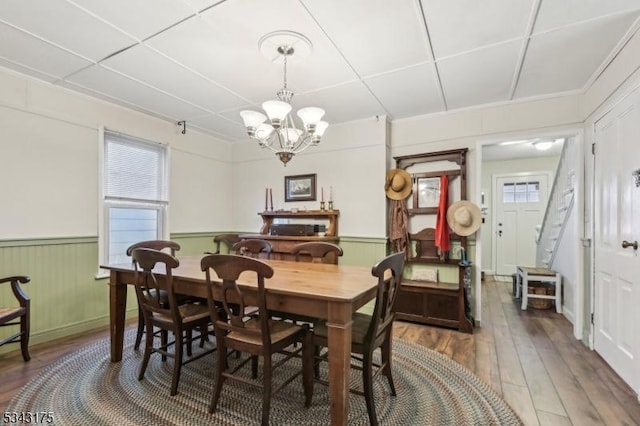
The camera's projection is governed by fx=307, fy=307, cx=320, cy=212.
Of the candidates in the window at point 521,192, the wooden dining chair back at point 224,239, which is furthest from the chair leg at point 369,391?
the window at point 521,192

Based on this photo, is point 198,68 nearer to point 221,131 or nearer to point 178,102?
point 178,102

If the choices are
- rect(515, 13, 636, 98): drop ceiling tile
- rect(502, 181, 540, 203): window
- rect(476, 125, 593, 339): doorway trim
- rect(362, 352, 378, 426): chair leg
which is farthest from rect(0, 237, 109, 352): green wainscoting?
rect(502, 181, 540, 203): window

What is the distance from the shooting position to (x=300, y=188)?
4.48 metres

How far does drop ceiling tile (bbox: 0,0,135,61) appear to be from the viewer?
6.27ft

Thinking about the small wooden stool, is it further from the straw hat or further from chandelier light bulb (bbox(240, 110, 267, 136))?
chandelier light bulb (bbox(240, 110, 267, 136))

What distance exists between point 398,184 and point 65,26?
332 cm

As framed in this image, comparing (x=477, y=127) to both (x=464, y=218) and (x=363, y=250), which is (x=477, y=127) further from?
(x=363, y=250)

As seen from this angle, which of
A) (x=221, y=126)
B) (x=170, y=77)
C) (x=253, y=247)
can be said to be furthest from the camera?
(x=221, y=126)

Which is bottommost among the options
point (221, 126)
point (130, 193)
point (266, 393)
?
point (266, 393)

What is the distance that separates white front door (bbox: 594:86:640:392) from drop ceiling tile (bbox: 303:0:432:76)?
1.58 m

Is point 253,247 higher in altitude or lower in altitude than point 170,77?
lower

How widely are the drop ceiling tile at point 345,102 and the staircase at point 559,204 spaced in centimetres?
215

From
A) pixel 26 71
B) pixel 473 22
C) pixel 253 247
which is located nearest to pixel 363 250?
pixel 253 247

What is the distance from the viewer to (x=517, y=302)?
174 inches
